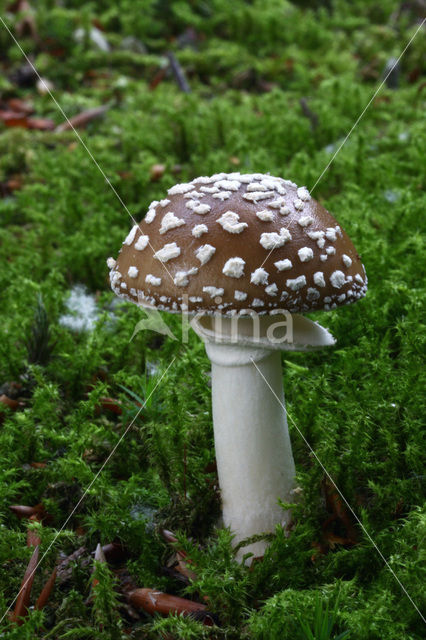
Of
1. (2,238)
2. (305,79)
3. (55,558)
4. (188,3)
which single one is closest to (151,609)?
(55,558)

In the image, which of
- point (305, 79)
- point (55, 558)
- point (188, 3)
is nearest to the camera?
point (55, 558)

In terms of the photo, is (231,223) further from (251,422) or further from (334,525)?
(334,525)

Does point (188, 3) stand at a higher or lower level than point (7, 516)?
higher

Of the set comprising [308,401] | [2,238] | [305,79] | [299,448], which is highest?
[305,79]

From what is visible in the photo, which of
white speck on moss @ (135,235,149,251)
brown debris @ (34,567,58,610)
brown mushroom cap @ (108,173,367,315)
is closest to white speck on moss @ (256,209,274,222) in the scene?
brown mushroom cap @ (108,173,367,315)

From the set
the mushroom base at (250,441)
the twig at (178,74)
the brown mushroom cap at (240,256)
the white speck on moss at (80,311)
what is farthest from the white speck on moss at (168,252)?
the twig at (178,74)

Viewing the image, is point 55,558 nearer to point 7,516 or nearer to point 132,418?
point 7,516

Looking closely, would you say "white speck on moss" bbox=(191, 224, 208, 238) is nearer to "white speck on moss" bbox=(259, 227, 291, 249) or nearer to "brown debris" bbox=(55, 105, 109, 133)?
"white speck on moss" bbox=(259, 227, 291, 249)

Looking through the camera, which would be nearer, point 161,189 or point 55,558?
point 55,558
